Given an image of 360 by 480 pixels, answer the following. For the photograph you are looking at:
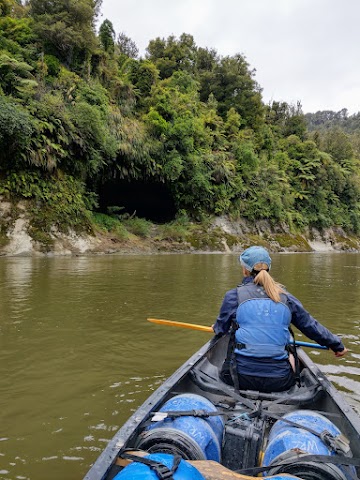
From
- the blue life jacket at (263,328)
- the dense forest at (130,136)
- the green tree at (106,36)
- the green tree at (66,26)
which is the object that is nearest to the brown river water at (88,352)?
the blue life jacket at (263,328)

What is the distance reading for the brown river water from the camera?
285 cm

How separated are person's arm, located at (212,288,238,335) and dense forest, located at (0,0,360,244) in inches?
620

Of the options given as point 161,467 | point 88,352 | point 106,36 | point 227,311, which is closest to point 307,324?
point 227,311

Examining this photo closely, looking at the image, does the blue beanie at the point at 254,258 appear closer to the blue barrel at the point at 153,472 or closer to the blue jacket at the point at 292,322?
the blue jacket at the point at 292,322

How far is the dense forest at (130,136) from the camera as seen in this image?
18234 millimetres

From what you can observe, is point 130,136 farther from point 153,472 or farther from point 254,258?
point 153,472

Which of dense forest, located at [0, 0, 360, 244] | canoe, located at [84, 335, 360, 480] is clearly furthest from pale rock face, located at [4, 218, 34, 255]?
canoe, located at [84, 335, 360, 480]

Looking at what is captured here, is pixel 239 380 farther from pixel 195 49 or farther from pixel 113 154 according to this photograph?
pixel 195 49

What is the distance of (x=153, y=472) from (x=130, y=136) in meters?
22.2

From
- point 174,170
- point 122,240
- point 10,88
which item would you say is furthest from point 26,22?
point 122,240

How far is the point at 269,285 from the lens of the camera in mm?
2893

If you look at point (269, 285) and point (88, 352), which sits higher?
point (269, 285)

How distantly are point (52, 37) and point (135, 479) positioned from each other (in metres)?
24.2

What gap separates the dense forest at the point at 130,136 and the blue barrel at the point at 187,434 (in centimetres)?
1625
